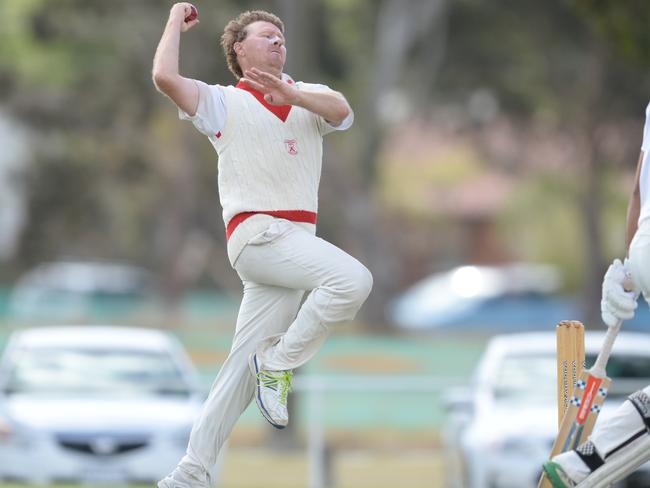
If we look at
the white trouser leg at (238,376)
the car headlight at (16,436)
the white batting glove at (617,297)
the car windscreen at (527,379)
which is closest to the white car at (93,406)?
the car headlight at (16,436)

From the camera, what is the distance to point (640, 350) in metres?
13.5

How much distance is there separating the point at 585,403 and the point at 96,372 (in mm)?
8743

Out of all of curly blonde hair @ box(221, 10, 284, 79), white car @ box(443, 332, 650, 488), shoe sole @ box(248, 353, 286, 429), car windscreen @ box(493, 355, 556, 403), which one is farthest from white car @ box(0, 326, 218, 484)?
curly blonde hair @ box(221, 10, 284, 79)

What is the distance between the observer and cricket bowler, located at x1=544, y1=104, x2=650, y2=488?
597 centimetres

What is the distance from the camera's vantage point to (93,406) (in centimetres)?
1363

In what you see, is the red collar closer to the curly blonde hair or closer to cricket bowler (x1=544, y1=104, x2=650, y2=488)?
the curly blonde hair

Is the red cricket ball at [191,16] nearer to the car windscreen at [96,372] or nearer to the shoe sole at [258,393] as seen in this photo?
the shoe sole at [258,393]

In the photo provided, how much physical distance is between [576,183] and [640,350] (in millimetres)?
27220

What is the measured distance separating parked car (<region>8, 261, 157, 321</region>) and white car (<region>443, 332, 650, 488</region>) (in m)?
25.9

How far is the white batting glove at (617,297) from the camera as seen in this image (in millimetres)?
5988

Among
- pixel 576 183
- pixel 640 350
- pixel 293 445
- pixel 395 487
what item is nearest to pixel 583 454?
pixel 640 350

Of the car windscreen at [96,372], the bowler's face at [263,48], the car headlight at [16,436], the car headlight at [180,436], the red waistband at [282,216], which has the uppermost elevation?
the car windscreen at [96,372]

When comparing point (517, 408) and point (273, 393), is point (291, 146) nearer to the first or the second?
point (273, 393)

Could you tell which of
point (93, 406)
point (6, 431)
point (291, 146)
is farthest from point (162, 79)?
point (93, 406)
